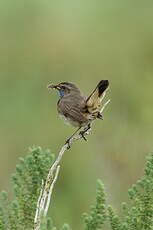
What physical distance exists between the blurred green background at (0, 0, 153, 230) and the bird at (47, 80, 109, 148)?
148 cm

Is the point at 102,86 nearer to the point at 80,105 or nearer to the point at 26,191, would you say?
the point at 80,105

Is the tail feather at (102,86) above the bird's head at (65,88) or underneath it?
underneath

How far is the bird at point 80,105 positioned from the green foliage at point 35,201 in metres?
0.94

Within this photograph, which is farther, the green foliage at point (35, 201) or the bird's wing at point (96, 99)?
the bird's wing at point (96, 99)

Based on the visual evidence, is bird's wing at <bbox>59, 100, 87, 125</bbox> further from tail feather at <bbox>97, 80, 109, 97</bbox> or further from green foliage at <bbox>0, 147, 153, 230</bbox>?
green foliage at <bbox>0, 147, 153, 230</bbox>

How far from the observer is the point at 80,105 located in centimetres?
595

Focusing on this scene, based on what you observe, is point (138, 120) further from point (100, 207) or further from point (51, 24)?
point (100, 207)

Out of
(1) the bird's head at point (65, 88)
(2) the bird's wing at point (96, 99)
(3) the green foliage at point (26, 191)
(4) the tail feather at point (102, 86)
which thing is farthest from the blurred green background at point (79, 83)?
(3) the green foliage at point (26, 191)

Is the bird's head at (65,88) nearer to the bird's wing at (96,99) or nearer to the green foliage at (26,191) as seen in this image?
the bird's wing at (96,99)

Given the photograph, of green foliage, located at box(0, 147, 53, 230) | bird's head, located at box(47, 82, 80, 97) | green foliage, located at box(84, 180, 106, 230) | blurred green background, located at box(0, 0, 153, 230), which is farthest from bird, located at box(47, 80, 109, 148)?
blurred green background, located at box(0, 0, 153, 230)

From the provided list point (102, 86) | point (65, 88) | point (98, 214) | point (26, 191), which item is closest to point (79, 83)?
point (65, 88)

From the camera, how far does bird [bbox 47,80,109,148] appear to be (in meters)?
5.62

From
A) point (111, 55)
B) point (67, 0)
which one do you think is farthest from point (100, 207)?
point (67, 0)

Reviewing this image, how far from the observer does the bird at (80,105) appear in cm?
562
